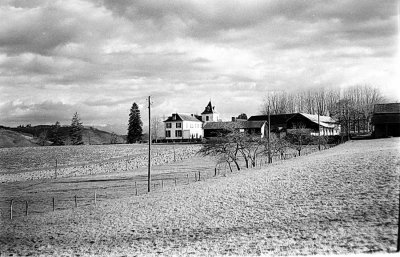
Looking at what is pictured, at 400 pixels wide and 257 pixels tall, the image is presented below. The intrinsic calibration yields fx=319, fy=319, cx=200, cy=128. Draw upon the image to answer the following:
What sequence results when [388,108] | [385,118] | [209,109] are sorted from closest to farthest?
[385,118] → [388,108] → [209,109]

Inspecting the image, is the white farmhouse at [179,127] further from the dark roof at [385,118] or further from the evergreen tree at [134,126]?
the dark roof at [385,118]

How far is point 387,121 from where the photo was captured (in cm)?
5597

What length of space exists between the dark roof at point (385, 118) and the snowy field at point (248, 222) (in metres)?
37.1

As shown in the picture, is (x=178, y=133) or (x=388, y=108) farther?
(x=178, y=133)

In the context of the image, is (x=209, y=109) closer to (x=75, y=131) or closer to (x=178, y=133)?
(x=178, y=133)

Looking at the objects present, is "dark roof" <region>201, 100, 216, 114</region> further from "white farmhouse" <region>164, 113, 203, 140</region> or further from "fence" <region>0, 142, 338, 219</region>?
"fence" <region>0, 142, 338, 219</region>

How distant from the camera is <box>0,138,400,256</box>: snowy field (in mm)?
12531

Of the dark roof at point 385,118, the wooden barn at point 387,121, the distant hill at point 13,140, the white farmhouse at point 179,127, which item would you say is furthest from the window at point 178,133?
the dark roof at point 385,118

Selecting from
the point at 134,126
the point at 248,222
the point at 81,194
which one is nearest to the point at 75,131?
the point at 134,126

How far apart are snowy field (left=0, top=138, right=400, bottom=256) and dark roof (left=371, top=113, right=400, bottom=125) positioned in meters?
A: 37.1

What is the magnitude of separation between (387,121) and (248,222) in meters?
50.9

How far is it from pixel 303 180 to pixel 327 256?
11.2 m

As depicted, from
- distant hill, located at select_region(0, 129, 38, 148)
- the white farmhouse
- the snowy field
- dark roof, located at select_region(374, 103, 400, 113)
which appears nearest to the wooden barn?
dark roof, located at select_region(374, 103, 400, 113)

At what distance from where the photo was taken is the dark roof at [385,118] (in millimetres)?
54866
